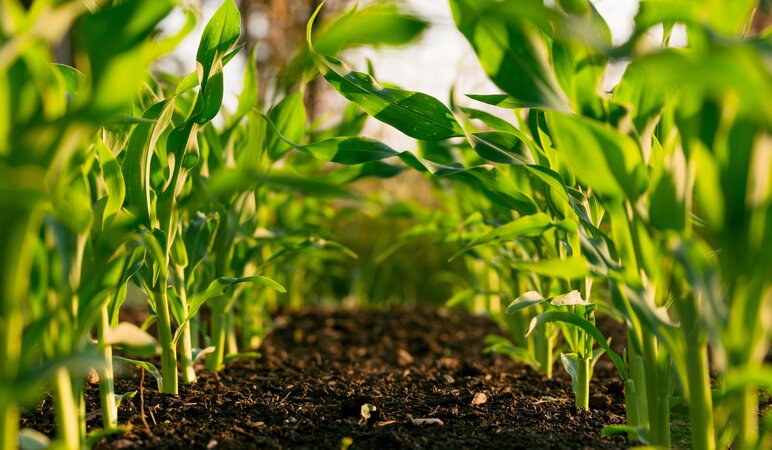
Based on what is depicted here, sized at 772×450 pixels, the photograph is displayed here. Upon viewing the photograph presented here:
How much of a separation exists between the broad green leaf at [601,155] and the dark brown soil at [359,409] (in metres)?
0.54

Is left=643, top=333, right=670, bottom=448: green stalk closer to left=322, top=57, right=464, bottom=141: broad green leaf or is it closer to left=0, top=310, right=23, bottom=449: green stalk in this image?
left=322, top=57, right=464, bottom=141: broad green leaf

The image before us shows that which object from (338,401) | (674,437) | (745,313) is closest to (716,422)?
(674,437)

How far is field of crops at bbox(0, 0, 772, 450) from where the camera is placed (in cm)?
83

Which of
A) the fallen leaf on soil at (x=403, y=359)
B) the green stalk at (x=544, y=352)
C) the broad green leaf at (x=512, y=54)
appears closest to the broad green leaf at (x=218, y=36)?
the broad green leaf at (x=512, y=54)

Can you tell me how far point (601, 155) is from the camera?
0.99 meters

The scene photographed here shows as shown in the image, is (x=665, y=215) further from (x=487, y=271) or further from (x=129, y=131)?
(x=487, y=271)

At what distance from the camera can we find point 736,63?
2.31 ft

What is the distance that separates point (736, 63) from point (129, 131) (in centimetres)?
114

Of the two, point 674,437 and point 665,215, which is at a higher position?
point 665,215

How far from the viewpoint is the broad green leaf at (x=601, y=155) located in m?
0.97

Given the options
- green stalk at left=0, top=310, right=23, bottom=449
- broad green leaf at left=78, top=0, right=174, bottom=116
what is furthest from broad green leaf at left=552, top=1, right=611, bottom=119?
green stalk at left=0, top=310, right=23, bottom=449

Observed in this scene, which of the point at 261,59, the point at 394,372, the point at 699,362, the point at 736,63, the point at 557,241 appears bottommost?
the point at 394,372

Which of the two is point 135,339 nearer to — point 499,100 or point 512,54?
point 512,54

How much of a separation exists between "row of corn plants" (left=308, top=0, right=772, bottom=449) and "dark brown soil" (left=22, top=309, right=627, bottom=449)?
0.71 feet
